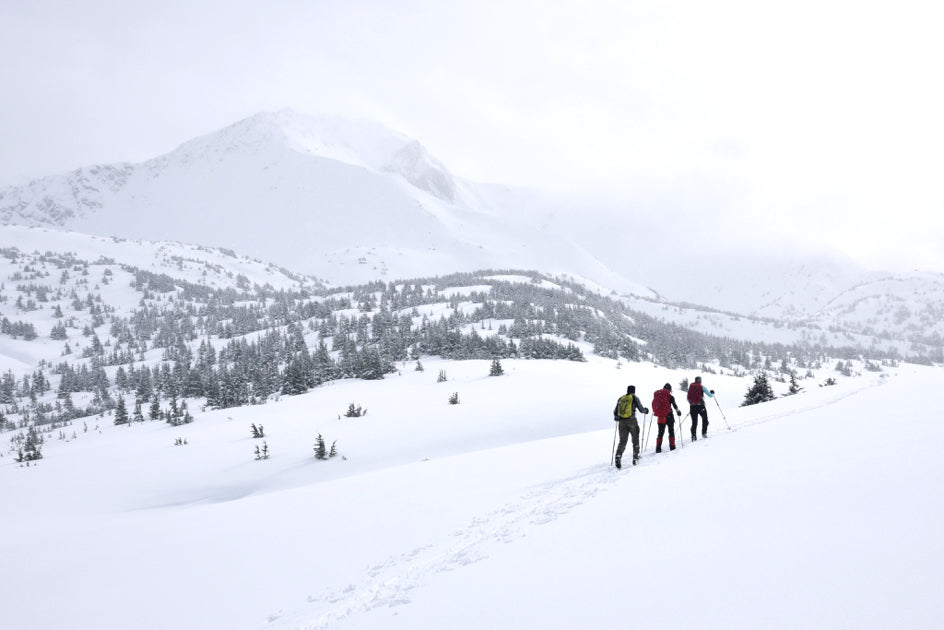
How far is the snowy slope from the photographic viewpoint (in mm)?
4305

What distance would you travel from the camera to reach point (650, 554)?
18.1ft

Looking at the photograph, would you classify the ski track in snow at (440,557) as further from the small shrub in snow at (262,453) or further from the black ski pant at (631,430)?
the small shrub in snow at (262,453)

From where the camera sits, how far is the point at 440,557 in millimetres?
7219

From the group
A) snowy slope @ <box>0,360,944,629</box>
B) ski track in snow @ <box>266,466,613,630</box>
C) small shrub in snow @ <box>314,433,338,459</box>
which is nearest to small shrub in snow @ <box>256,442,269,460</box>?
snowy slope @ <box>0,360,944,629</box>

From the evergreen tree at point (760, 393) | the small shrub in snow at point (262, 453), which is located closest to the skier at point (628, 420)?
the small shrub in snow at point (262, 453)

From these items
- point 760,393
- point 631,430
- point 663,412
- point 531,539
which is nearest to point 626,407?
point 631,430

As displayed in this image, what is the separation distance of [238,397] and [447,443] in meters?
30.4

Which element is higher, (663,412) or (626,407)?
(626,407)

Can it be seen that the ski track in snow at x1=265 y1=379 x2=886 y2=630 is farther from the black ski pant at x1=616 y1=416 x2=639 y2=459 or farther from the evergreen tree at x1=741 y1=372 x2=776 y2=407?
the evergreen tree at x1=741 y1=372 x2=776 y2=407

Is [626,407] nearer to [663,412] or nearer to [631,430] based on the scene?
[631,430]

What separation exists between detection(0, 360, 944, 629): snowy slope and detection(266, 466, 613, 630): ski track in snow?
5cm

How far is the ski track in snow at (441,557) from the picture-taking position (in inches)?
237

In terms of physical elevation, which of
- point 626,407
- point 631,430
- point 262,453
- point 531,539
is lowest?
point 262,453

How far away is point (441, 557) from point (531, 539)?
142 cm
